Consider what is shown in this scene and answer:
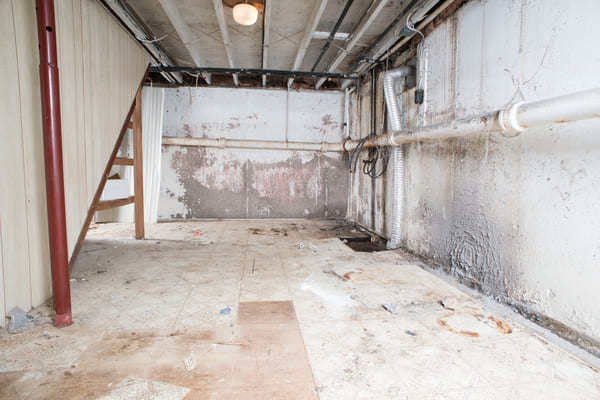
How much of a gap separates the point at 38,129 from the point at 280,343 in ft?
6.93

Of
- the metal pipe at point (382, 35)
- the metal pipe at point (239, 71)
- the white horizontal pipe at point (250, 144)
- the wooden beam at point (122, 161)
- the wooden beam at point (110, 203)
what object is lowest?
the wooden beam at point (110, 203)

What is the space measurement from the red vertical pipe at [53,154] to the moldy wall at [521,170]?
2953 mm

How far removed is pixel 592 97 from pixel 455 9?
1.86 metres

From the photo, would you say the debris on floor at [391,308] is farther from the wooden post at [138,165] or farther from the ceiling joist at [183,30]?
the wooden post at [138,165]

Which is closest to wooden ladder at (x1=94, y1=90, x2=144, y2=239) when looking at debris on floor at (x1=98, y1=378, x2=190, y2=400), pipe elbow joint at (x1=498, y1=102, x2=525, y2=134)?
debris on floor at (x1=98, y1=378, x2=190, y2=400)

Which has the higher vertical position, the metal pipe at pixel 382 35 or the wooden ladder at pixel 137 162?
the metal pipe at pixel 382 35

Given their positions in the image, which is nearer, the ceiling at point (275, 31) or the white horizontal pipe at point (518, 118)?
the white horizontal pipe at point (518, 118)

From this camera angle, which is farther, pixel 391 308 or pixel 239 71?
pixel 239 71

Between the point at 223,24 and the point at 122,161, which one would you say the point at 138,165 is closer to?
the point at 122,161

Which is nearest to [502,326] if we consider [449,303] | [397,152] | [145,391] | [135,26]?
[449,303]

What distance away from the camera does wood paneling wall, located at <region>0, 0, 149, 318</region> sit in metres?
1.92

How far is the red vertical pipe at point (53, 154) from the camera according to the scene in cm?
179

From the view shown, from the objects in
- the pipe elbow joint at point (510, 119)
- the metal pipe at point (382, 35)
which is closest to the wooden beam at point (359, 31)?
the metal pipe at point (382, 35)

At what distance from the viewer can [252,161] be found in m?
6.10
